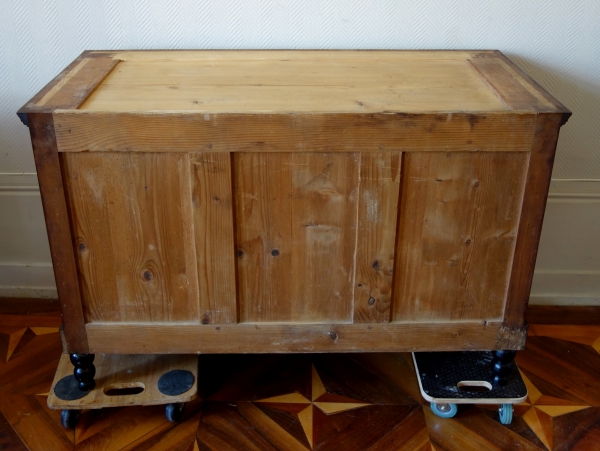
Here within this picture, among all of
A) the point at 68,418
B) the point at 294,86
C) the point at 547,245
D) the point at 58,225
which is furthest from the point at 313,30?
the point at 68,418

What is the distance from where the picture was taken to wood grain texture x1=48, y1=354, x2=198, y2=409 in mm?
1169

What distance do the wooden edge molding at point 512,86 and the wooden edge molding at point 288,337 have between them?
0.40 metres

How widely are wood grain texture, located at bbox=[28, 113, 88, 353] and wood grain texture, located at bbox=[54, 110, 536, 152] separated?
25mm

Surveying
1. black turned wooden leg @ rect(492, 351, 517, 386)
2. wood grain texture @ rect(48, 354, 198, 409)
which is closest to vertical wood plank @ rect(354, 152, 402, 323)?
black turned wooden leg @ rect(492, 351, 517, 386)

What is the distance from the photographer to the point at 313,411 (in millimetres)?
1250

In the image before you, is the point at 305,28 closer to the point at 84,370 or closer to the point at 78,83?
the point at 78,83

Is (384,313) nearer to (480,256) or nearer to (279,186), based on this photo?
(480,256)

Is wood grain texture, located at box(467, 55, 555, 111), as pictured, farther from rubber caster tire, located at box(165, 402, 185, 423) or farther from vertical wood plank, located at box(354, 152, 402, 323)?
rubber caster tire, located at box(165, 402, 185, 423)

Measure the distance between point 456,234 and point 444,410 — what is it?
0.40m

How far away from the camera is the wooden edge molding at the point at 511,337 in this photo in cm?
113

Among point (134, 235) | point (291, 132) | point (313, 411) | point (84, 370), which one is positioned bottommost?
point (313, 411)

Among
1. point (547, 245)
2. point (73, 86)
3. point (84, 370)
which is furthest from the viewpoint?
A: point (547, 245)

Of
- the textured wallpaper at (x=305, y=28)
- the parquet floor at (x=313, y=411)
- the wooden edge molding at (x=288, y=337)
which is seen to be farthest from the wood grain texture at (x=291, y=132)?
the parquet floor at (x=313, y=411)

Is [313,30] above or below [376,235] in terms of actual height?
above
